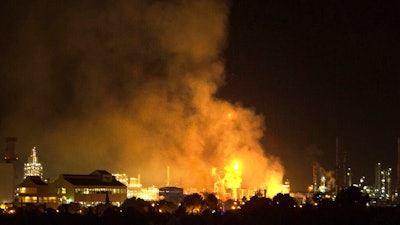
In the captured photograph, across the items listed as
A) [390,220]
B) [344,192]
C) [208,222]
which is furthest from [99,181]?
[390,220]

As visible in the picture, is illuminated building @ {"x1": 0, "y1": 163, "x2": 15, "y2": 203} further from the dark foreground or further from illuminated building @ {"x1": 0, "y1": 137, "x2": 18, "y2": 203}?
the dark foreground

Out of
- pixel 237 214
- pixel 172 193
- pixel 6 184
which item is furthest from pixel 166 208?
pixel 6 184

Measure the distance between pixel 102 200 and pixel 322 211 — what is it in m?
24.1

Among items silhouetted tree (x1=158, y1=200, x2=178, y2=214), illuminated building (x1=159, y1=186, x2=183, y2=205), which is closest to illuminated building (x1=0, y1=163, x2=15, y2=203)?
illuminated building (x1=159, y1=186, x2=183, y2=205)

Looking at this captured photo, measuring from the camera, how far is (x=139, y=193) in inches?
2484

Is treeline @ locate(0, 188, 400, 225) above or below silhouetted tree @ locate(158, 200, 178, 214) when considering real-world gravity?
below

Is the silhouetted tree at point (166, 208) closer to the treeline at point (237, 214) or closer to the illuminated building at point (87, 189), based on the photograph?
the treeline at point (237, 214)

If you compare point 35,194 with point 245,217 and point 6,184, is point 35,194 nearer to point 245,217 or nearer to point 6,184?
point 6,184

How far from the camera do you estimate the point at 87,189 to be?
48906mm

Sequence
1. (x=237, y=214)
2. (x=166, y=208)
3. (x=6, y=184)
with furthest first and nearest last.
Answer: (x=6, y=184)
(x=166, y=208)
(x=237, y=214)

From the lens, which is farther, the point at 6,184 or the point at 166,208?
the point at 6,184

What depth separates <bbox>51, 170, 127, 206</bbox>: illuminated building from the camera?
48469 millimetres

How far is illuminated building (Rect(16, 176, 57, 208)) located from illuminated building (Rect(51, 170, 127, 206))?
50 cm

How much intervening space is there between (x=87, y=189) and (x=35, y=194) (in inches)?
144
